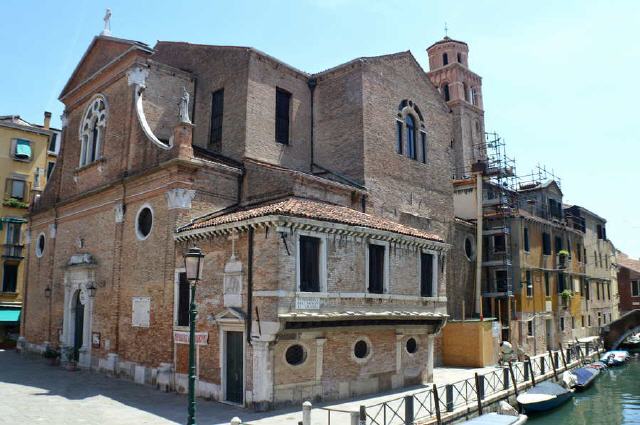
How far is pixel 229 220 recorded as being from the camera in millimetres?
14797

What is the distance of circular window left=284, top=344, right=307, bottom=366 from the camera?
45.8 feet

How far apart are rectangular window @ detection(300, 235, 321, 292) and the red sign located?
3.31 m

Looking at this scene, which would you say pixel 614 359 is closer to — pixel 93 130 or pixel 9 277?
pixel 93 130

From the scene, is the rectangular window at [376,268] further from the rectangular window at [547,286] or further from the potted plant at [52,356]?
the rectangular window at [547,286]

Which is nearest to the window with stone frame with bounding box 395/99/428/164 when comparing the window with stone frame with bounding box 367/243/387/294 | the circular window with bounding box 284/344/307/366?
the window with stone frame with bounding box 367/243/387/294

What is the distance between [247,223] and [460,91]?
35.6m

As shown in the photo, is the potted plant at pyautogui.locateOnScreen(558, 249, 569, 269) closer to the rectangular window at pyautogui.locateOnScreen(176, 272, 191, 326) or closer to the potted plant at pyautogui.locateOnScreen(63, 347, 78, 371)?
the rectangular window at pyautogui.locateOnScreen(176, 272, 191, 326)

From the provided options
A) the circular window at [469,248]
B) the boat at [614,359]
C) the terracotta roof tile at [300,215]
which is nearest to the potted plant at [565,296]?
the boat at [614,359]

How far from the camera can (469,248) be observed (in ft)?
89.7

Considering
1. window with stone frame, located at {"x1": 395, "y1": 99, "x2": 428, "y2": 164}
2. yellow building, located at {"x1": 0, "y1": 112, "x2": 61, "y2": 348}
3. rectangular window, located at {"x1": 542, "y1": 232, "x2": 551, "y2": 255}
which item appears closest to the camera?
window with stone frame, located at {"x1": 395, "y1": 99, "x2": 428, "y2": 164}

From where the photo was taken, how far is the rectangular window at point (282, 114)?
71.6ft

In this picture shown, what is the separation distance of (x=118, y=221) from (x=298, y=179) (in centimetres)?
692

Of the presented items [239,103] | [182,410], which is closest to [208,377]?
[182,410]

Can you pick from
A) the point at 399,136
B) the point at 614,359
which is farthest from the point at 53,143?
the point at 614,359
